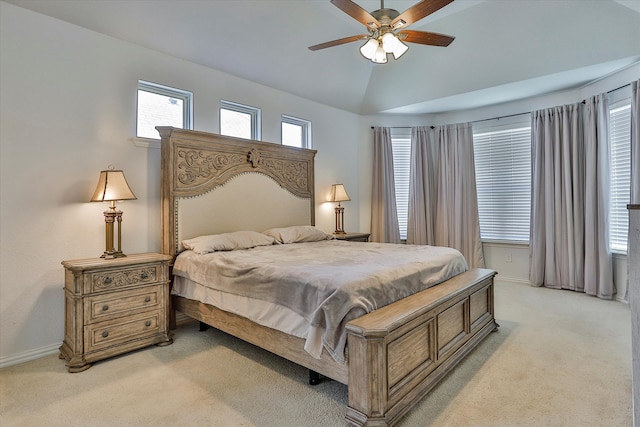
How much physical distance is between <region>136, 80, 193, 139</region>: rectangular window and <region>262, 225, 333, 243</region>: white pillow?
1.51 m

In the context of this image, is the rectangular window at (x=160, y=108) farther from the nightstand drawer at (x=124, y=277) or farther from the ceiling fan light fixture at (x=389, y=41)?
the ceiling fan light fixture at (x=389, y=41)

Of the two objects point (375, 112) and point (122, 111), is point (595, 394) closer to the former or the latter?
point (122, 111)

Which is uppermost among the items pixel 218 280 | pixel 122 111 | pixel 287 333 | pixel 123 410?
pixel 122 111

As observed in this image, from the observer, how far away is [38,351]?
2.67 meters

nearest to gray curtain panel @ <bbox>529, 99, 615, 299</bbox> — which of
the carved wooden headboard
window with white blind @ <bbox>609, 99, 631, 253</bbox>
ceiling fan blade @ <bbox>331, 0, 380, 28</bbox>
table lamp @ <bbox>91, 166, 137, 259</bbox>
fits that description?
window with white blind @ <bbox>609, 99, 631, 253</bbox>

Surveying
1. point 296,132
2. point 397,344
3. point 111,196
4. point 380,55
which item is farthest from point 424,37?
point 111,196

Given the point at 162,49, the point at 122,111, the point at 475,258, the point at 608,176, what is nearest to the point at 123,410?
the point at 122,111

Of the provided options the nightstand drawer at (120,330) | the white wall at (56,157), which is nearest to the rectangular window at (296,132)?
the white wall at (56,157)

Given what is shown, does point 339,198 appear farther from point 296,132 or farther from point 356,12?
point 356,12

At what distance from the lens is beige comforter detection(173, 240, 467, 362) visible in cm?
185

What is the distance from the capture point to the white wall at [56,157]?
258 cm

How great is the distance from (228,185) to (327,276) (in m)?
2.22

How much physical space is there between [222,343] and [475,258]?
13.4ft

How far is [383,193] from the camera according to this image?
5.70 meters
